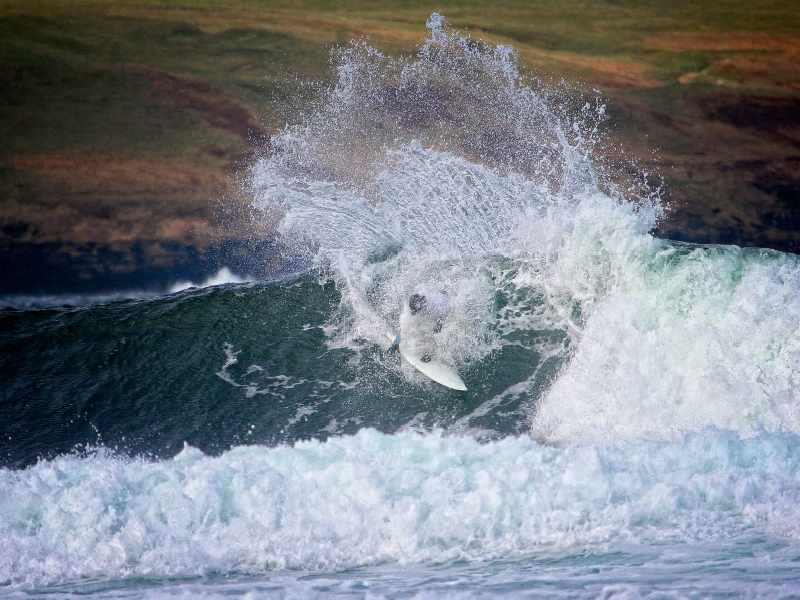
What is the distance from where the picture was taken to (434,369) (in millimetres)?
6215

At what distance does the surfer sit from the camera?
6.21 metres

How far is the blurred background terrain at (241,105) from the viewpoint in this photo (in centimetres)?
967

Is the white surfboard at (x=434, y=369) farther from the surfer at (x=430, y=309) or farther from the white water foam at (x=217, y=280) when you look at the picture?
the white water foam at (x=217, y=280)

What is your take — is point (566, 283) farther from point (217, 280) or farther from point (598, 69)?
point (598, 69)

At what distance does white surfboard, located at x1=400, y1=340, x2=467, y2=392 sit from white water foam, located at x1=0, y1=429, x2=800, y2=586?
4.12 feet

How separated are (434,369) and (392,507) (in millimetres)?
2054

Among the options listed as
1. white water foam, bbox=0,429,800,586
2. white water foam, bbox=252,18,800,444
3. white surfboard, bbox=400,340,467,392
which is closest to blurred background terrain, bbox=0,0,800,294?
→ white water foam, bbox=252,18,800,444

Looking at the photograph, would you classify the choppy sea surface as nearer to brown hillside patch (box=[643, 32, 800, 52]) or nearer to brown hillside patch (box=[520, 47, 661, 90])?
brown hillside patch (box=[520, 47, 661, 90])

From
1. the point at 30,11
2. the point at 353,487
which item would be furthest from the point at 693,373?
the point at 30,11

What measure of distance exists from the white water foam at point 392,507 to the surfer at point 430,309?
5.15 ft

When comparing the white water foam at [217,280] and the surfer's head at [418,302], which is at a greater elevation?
the surfer's head at [418,302]

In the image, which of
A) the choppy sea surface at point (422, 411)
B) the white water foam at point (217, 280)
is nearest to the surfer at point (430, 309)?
the choppy sea surface at point (422, 411)

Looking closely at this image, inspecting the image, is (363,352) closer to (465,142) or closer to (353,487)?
(353,487)

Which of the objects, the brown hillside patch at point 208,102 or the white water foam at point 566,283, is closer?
Answer: the white water foam at point 566,283
